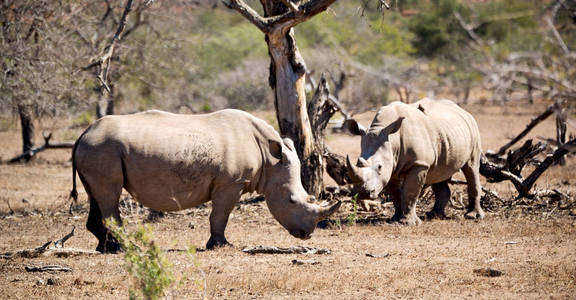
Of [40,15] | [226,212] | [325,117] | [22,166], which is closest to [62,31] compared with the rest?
[40,15]

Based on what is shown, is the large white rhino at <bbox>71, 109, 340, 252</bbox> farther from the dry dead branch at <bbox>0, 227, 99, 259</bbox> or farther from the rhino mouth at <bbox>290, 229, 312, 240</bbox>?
the dry dead branch at <bbox>0, 227, 99, 259</bbox>

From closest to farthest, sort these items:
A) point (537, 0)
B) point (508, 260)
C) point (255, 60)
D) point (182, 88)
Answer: point (537, 0) → point (508, 260) → point (182, 88) → point (255, 60)

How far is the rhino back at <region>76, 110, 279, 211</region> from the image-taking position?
8.84 m

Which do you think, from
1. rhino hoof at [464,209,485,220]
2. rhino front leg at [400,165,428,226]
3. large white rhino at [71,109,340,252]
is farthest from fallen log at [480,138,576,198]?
large white rhino at [71,109,340,252]

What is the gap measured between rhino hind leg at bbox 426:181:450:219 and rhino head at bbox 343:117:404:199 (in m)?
1.44

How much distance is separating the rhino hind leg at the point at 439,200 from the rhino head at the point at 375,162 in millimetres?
1440

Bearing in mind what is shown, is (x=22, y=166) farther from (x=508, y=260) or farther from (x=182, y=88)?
(x=508, y=260)

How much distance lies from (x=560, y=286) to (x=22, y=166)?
14.0 meters

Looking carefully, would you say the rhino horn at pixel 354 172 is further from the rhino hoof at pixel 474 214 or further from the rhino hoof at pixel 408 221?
the rhino hoof at pixel 474 214

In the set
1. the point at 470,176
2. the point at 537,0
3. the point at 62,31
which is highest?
the point at 537,0

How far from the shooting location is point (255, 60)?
100ft

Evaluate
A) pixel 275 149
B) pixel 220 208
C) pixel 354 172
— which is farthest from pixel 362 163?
pixel 220 208

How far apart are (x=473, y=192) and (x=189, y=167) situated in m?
4.91

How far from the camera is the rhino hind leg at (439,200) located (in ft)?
38.9
